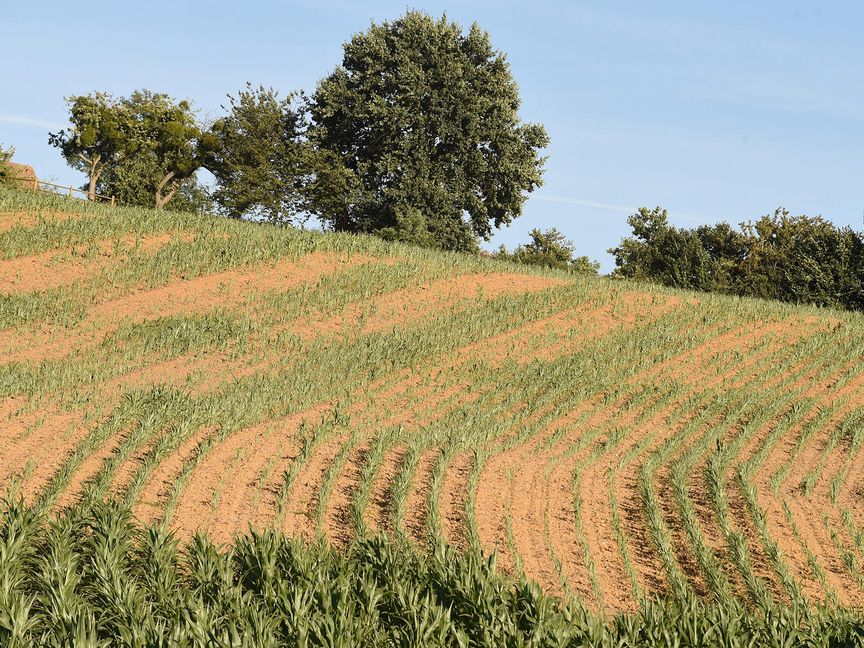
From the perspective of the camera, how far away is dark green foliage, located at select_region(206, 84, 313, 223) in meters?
47.4

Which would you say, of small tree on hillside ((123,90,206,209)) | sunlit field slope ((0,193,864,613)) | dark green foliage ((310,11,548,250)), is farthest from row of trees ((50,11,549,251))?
sunlit field slope ((0,193,864,613))

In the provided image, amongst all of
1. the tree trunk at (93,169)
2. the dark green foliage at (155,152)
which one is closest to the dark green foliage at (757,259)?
the dark green foliage at (155,152)

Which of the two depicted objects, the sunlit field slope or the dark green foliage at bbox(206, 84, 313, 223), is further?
the dark green foliage at bbox(206, 84, 313, 223)

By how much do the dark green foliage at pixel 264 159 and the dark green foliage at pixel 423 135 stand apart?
1.24m

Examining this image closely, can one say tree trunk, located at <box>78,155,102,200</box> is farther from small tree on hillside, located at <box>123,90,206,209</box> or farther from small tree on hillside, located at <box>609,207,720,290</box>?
small tree on hillside, located at <box>609,207,720,290</box>

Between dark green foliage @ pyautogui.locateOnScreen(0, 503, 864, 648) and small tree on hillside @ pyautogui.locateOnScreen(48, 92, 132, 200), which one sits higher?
small tree on hillside @ pyautogui.locateOnScreen(48, 92, 132, 200)

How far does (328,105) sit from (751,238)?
99.4 feet

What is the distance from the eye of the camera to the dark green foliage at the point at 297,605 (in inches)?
296

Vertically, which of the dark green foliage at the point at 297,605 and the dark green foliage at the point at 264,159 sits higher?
the dark green foliage at the point at 264,159

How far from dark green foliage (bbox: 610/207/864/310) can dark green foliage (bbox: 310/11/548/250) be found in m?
13.7

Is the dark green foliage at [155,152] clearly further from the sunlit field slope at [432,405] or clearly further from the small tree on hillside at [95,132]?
the sunlit field slope at [432,405]

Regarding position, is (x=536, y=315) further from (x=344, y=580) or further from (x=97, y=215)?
(x=344, y=580)

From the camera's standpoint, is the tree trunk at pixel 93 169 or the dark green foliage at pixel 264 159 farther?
the tree trunk at pixel 93 169

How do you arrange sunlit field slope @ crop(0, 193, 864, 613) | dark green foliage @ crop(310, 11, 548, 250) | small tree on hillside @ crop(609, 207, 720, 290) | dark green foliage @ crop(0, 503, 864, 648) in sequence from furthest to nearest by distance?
small tree on hillside @ crop(609, 207, 720, 290)
dark green foliage @ crop(310, 11, 548, 250)
sunlit field slope @ crop(0, 193, 864, 613)
dark green foliage @ crop(0, 503, 864, 648)
